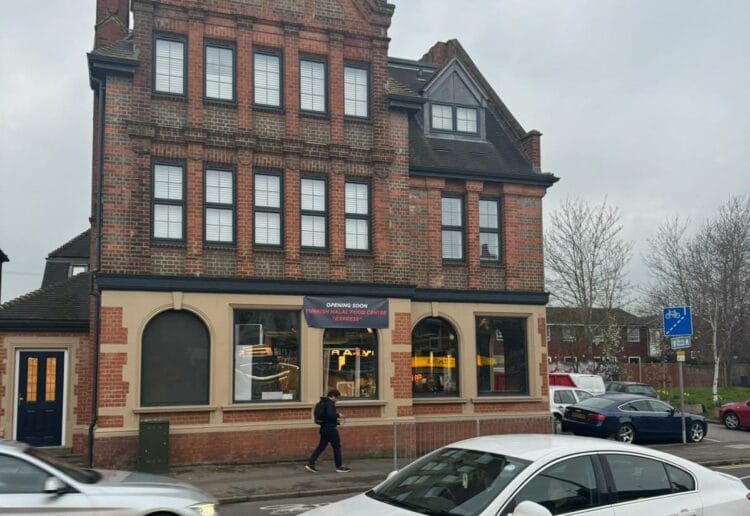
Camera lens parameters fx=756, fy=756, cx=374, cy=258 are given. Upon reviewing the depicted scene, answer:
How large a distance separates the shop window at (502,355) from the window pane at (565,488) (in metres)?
14.2

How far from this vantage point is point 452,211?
2042 cm

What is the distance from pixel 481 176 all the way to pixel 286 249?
19.9 feet

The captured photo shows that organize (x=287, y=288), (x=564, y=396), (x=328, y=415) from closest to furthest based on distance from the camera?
(x=328, y=415) < (x=287, y=288) < (x=564, y=396)

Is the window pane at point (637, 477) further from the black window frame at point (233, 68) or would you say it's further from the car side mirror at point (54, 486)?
the black window frame at point (233, 68)

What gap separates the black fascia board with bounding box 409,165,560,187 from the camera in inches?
776

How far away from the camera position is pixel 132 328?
15891mm

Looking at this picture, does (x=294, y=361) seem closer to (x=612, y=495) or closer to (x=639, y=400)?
(x=639, y=400)

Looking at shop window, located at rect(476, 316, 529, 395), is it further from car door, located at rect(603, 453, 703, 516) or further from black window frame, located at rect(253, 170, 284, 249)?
car door, located at rect(603, 453, 703, 516)

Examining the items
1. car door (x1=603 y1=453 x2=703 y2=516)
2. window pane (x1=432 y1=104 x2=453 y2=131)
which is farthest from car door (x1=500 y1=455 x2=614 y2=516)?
window pane (x1=432 y1=104 x2=453 y2=131)

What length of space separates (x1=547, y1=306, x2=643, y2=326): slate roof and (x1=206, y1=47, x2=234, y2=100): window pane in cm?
2799

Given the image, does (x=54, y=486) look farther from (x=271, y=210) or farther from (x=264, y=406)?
(x=271, y=210)

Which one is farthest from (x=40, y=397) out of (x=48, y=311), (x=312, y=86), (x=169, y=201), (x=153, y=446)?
(x=312, y=86)

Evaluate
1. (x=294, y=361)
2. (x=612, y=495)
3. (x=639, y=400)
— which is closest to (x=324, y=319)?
(x=294, y=361)

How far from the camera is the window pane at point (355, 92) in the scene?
18783mm
